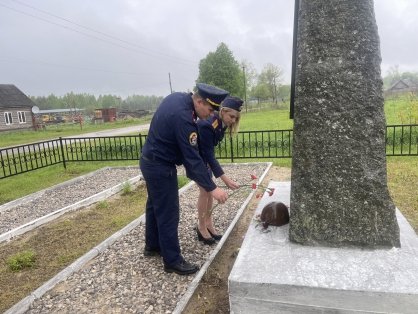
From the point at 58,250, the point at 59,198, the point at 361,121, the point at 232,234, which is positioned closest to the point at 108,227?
the point at 58,250

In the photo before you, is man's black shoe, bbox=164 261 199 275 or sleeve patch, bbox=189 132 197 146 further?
man's black shoe, bbox=164 261 199 275

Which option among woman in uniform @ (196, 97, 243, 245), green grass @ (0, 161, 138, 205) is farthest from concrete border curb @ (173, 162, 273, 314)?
green grass @ (0, 161, 138, 205)

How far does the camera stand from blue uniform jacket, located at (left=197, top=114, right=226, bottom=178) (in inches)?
144

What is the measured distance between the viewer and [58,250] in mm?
4531

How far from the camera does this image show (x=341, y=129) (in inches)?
101

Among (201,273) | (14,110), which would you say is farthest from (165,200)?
(14,110)

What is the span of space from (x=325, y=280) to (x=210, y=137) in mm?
1889

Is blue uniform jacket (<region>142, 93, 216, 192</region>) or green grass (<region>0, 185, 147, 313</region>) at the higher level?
blue uniform jacket (<region>142, 93, 216, 192</region>)

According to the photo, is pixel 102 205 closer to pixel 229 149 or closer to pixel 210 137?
pixel 210 137

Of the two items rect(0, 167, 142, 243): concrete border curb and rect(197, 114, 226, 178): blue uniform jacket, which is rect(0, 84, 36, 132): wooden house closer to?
rect(0, 167, 142, 243): concrete border curb

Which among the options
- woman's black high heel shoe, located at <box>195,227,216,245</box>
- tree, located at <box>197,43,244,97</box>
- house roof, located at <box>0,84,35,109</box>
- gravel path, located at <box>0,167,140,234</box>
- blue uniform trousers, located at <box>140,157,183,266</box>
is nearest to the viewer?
blue uniform trousers, located at <box>140,157,183,266</box>

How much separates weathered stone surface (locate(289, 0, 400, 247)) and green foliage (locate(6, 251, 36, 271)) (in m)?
3.32

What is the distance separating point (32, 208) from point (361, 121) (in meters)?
6.02

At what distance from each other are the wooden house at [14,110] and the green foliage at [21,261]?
3433 cm
